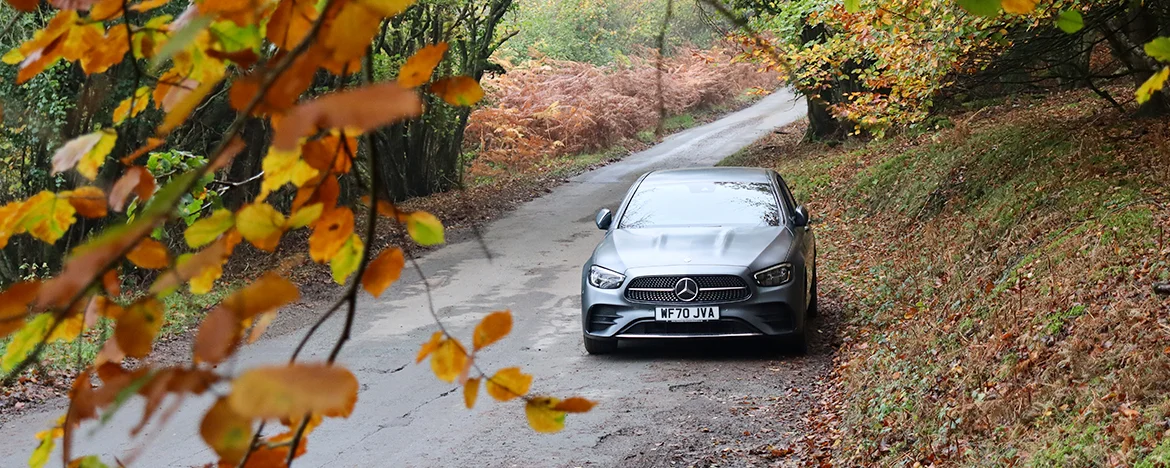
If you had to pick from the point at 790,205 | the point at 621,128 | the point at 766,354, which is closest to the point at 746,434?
the point at 766,354

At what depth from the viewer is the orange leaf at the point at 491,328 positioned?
1287 mm

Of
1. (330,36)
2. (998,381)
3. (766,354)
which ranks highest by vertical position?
(330,36)

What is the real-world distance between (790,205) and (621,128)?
88.2 ft

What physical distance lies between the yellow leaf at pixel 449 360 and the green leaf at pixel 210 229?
303 millimetres

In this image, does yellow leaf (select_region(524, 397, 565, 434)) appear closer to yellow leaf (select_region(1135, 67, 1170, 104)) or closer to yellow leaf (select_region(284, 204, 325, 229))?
yellow leaf (select_region(284, 204, 325, 229))

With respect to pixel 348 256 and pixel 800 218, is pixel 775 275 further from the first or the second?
pixel 348 256

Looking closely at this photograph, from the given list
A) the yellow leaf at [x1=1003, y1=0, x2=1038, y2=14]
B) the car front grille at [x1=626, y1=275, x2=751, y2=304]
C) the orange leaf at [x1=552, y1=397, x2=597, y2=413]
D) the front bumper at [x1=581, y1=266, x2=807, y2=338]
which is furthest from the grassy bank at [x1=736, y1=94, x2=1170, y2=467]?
the orange leaf at [x1=552, y1=397, x2=597, y2=413]

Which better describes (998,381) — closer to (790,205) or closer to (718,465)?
(718,465)

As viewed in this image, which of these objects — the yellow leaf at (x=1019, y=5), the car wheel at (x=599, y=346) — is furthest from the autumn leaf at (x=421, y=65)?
the car wheel at (x=599, y=346)

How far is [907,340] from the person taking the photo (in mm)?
8031

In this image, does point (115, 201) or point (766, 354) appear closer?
point (115, 201)

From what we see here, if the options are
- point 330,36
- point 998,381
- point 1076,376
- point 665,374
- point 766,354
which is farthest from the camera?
point 766,354

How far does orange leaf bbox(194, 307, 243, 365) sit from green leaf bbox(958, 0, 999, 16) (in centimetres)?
123

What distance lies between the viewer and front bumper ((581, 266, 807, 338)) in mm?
8805
